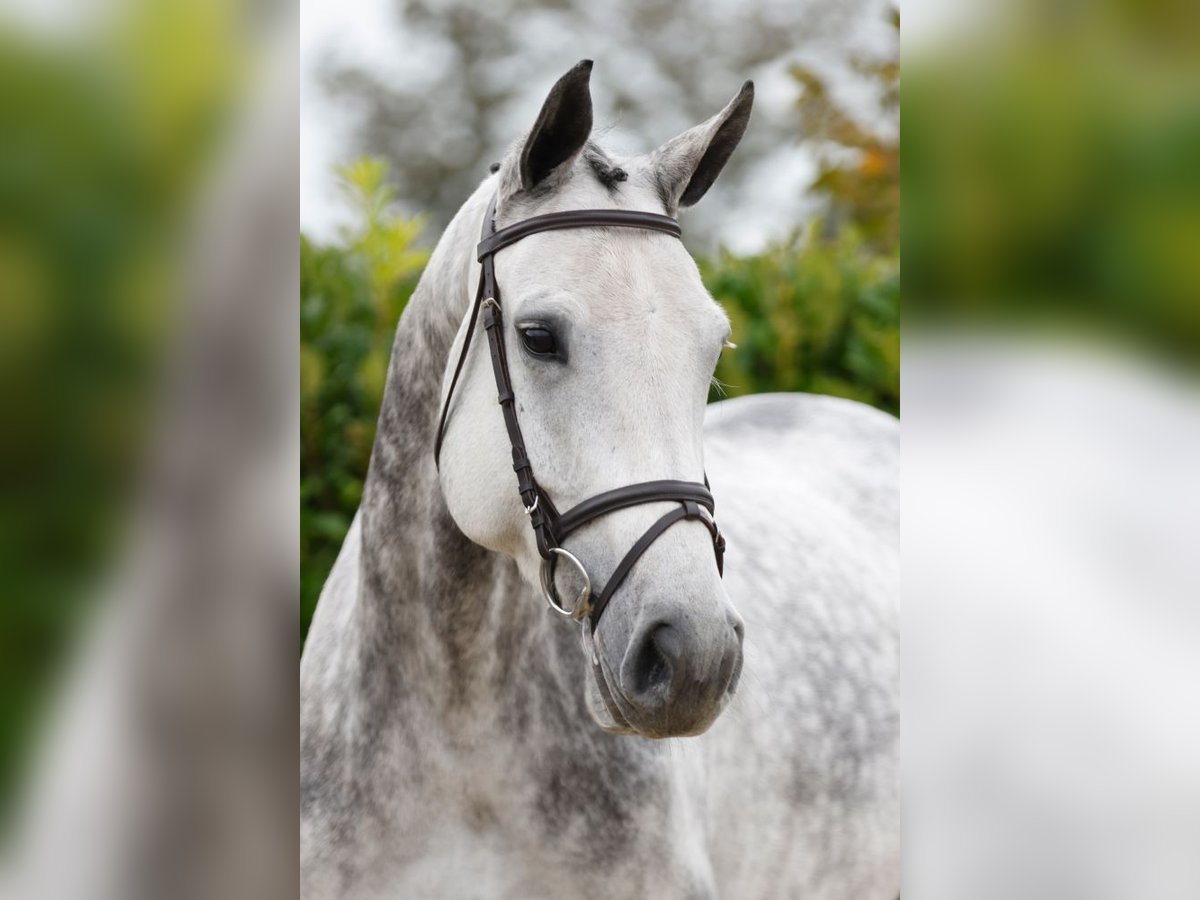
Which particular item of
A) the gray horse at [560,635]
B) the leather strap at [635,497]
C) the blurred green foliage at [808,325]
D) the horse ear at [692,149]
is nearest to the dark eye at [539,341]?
the gray horse at [560,635]

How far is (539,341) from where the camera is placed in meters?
1.32

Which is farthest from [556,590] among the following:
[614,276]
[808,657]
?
[808,657]

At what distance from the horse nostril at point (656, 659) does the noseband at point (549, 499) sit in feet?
0.24

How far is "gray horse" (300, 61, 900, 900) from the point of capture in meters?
1.24

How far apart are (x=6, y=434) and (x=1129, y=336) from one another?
54cm

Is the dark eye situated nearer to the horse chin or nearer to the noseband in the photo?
the noseband

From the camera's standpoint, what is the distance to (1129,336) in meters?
0.54

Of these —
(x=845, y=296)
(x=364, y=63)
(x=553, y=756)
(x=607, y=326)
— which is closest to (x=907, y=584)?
(x=607, y=326)

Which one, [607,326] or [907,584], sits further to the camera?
[607,326]

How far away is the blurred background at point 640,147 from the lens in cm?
304

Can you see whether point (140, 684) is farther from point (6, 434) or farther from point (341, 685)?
point (341, 685)

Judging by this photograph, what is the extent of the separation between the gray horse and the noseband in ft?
0.05

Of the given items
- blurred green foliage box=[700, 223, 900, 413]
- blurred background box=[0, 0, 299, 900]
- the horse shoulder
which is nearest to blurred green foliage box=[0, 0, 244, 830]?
blurred background box=[0, 0, 299, 900]

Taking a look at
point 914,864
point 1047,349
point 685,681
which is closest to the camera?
point 1047,349
